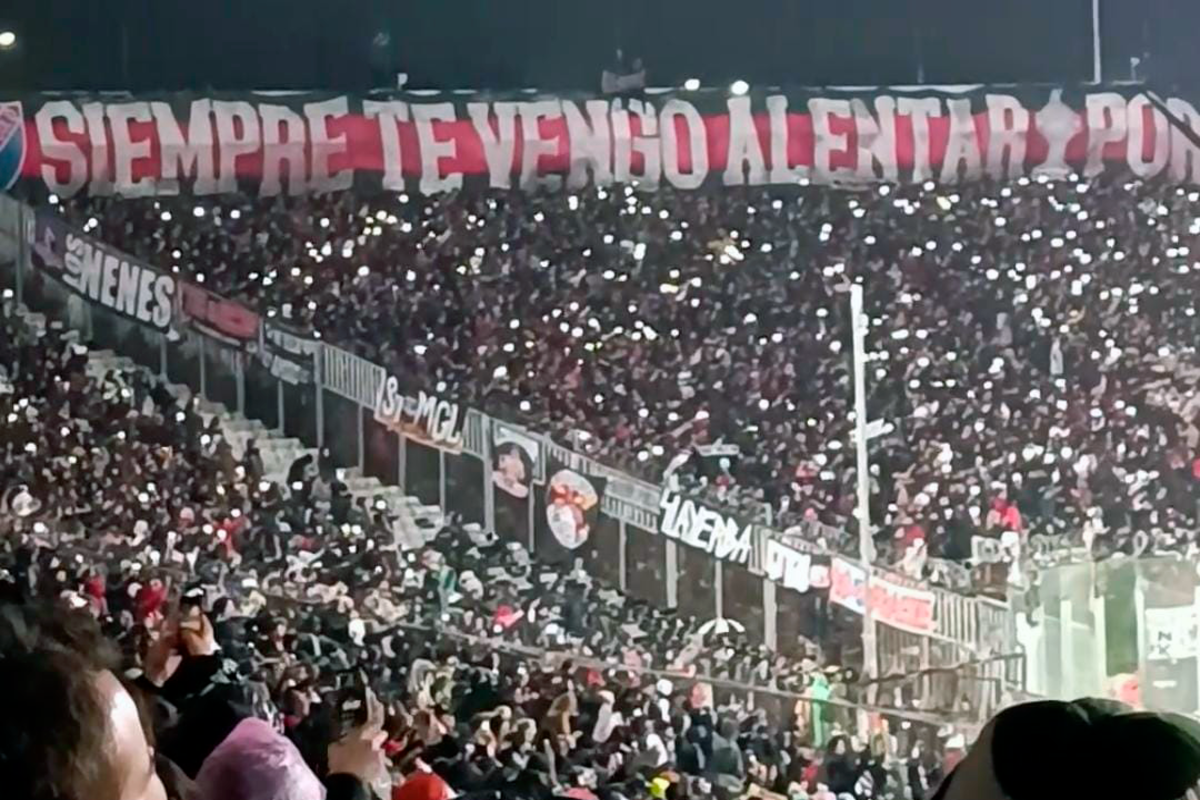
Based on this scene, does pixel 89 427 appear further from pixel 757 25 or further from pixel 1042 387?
pixel 1042 387

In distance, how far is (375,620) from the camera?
226 cm

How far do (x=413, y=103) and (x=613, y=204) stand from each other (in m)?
0.33

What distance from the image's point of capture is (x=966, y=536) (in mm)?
2305

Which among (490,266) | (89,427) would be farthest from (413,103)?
(89,427)

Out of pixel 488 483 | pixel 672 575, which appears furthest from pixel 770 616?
pixel 488 483

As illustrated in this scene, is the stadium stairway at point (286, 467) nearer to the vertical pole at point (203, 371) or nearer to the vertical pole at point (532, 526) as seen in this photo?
the vertical pole at point (203, 371)

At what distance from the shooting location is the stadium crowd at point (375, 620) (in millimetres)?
2262

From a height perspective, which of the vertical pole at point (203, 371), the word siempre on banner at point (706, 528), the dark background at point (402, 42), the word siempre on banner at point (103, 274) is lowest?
the word siempre on banner at point (706, 528)

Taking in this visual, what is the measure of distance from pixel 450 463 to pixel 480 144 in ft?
1.55

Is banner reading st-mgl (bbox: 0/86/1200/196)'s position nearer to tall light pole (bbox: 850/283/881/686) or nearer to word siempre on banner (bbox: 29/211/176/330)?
word siempre on banner (bbox: 29/211/176/330)

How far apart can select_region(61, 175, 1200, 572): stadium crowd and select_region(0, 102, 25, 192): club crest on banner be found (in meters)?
0.10

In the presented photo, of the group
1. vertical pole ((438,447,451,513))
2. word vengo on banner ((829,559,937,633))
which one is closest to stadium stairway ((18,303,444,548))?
vertical pole ((438,447,451,513))

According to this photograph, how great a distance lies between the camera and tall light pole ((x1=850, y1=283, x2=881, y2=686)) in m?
2.26

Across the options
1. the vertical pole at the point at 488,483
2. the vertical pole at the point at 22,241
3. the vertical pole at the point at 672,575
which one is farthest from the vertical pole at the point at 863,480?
the vertical pole at the point at 22,241
